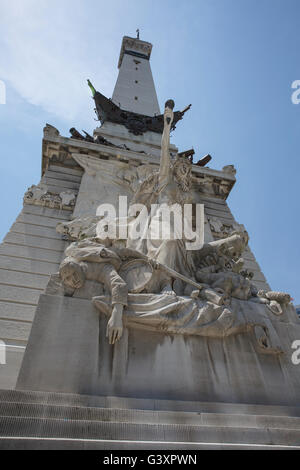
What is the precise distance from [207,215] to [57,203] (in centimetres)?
531

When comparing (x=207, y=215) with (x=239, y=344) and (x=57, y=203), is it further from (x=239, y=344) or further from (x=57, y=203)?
(x=239, y=344)

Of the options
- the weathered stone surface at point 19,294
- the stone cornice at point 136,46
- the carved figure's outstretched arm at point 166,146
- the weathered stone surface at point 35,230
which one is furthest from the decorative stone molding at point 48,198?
the stone cornice at point 136,46

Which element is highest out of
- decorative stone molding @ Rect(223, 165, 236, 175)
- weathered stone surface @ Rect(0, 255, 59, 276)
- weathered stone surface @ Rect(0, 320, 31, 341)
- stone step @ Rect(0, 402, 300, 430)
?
decorative stone molding @ Rect(223, 165, 236, 175)

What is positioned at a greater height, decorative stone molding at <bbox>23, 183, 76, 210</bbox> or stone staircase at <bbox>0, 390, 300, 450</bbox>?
decorative stone molding at <bbox>23, 183, 76, 210</bbox>

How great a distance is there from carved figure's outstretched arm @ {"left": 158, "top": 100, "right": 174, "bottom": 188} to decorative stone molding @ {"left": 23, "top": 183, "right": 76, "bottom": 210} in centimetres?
325

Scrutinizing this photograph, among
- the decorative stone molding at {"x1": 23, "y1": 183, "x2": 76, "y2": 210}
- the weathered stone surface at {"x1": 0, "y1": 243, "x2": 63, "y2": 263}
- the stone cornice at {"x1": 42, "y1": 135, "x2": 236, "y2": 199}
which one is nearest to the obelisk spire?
the stone cornice at {"x1": 42, "y1": 135, "x2": 236, "y2": 199}

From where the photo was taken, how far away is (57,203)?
349 inches

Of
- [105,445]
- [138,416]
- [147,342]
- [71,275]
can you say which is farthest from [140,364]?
[71,275]

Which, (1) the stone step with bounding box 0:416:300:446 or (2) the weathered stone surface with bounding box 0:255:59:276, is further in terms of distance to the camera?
(2) the weathered stone surface with bounding box 0:255:59:276

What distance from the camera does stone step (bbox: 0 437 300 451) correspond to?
2.24 meters

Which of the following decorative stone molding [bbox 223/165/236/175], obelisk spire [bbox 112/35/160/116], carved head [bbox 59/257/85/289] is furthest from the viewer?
obelisk spire [bbox 112/35/160/116]

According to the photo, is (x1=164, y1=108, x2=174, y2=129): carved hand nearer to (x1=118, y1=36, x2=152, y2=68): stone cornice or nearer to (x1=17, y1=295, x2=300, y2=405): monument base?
(x1=17, y1=295, x2=300, y2=405): monument base

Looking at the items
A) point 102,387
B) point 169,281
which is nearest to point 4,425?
point 102,387

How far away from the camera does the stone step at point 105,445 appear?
7.36 ft
